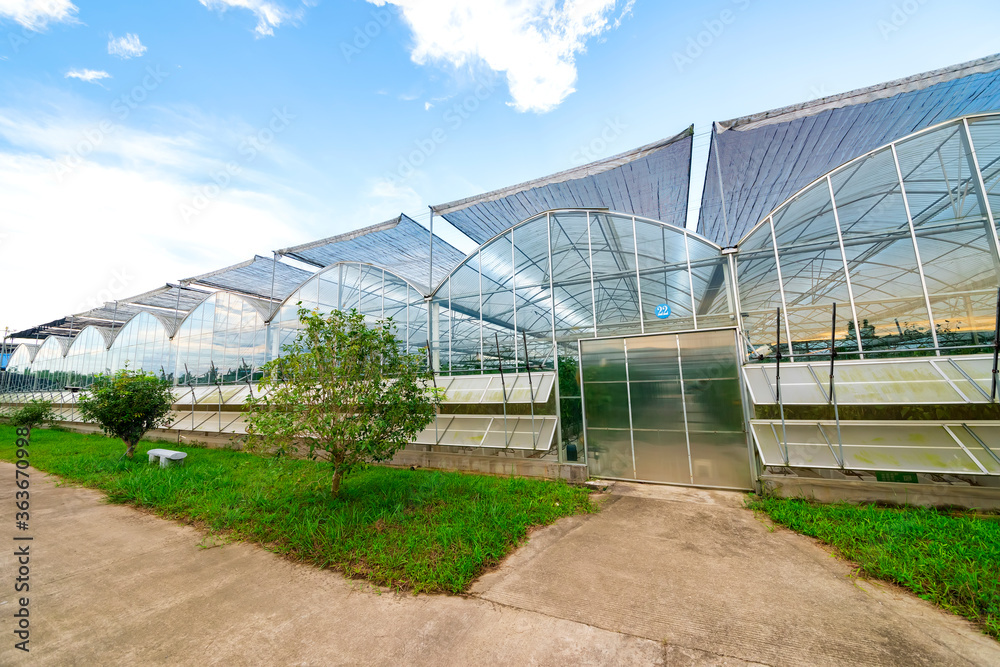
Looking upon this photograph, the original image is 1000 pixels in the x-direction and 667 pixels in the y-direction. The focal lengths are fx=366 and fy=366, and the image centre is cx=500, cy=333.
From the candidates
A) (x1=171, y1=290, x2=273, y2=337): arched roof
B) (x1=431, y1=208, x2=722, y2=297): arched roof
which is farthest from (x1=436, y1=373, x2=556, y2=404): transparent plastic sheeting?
(x1=171, y1=290, x2=273, y2=337): arched roof

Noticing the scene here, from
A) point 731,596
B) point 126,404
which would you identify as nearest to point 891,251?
point 731,596

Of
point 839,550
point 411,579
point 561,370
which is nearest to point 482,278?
point 561,370

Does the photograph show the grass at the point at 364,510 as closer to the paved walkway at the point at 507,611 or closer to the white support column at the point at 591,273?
the paved walkway at the point at 507,611

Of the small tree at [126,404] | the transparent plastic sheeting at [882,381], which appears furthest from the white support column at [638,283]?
the small tree at [126,404]

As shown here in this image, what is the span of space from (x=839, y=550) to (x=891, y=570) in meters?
0.85

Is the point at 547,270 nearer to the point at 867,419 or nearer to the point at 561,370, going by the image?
the point at 561,370

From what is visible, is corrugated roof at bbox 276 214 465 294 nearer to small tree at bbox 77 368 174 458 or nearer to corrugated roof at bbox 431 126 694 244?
corrugated roof at bbox 431 126 694 244

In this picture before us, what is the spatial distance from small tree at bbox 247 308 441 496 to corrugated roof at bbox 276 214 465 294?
6.78m

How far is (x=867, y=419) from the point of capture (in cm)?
734

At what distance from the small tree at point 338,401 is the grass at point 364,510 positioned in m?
0.92

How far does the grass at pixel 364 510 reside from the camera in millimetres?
4969

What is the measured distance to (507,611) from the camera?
397 cm

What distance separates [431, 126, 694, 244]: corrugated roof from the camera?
10.6 m

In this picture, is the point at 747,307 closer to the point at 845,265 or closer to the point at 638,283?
the point at 845,265
